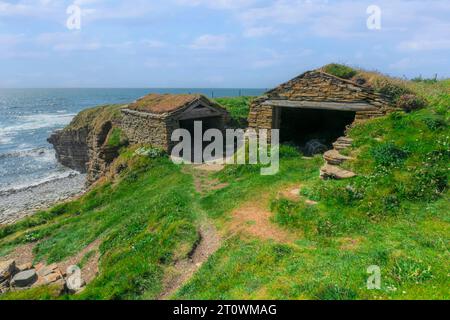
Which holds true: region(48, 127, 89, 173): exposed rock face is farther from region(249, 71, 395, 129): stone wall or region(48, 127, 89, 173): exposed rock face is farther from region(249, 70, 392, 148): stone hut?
region(249, 70, 392, 148): stone hut

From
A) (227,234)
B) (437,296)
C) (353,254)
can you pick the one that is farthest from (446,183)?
(227,234)

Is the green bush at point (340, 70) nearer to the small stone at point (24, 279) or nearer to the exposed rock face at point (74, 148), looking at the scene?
the small stone at point (24, 279)

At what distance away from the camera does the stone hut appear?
16.6 meters

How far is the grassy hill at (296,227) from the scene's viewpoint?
7.15 metres

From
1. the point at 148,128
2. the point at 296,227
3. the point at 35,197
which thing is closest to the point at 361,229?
the point at 296,227

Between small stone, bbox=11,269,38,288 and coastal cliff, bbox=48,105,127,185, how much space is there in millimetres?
16238

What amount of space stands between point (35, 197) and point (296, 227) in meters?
25.7

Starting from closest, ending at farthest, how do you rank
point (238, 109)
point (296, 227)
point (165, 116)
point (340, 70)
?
point (296, 227) < point (340, 70) < point (165, 116) < point (238, 109)

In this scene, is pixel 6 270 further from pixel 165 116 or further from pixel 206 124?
pixel 206 124

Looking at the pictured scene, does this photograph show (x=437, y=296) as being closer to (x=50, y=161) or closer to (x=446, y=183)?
(x=446, y=183)

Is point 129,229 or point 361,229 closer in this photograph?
point 361,229

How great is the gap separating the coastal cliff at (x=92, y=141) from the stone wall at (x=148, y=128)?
1.50 meters

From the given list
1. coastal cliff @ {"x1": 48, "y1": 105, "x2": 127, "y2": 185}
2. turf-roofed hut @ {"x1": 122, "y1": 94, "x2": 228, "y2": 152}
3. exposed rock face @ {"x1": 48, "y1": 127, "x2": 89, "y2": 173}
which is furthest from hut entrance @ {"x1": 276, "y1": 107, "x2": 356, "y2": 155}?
exposed rock face @ {"x1": 48, "y1": 127, "x2": 89, "y2": 173}

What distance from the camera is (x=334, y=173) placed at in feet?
42.0
